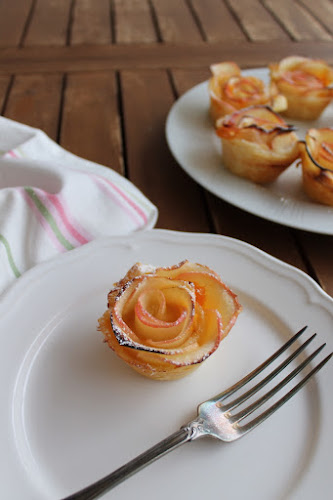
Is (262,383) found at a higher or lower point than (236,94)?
lower

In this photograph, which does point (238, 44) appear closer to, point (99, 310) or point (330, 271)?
point (330, 271)

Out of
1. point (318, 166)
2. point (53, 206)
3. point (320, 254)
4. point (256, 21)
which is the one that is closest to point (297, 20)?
point (256, 21)

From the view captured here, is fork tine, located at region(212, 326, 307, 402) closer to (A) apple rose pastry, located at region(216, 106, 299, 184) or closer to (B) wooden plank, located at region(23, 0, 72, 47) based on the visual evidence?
(A) apple rose pastry, located at region(216, 106, 299, 184)

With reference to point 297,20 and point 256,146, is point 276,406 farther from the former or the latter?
point 297,20

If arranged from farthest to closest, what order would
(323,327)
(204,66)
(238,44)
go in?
(238,44), (204,66), (323,327)

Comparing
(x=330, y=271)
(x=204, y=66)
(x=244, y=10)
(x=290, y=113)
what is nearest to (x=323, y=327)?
(x=330, y=271)
